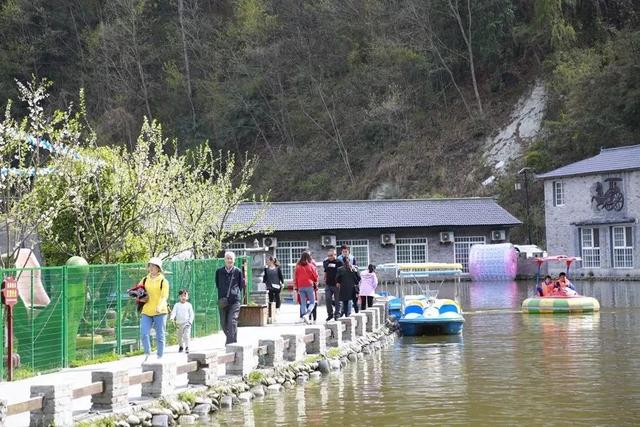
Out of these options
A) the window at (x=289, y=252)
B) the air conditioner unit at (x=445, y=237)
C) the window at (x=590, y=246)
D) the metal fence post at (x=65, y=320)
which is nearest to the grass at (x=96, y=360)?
the metal fence post at (x=65, y=320)

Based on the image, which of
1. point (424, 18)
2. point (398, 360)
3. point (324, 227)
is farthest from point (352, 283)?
point (424, 18)

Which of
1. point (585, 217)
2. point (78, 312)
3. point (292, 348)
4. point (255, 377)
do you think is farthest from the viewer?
point (585, 217)

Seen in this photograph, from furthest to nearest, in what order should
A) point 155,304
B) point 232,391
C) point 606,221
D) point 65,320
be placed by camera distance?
point 606,221 < point 65,320 < point 155,304 < point 232,391

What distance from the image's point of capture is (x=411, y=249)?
201ft

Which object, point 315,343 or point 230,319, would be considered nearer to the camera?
point 230,319

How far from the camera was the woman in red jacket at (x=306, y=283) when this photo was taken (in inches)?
1091

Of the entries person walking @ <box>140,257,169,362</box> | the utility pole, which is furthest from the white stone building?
person walking @ <box>140,257,169,362</box>

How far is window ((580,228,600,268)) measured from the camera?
58.6 m

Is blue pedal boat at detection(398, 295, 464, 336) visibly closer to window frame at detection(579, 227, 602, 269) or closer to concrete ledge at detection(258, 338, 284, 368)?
concrete ledge at detection(258, 338, 284, 368)

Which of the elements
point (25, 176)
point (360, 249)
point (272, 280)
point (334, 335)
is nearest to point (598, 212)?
point (360, 249)

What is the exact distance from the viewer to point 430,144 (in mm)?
75000

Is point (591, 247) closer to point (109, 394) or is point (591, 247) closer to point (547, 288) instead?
point (547, 288)

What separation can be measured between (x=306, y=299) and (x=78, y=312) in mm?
9789

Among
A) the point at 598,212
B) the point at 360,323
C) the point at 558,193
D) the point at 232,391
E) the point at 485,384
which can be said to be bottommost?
the point at 485,384
